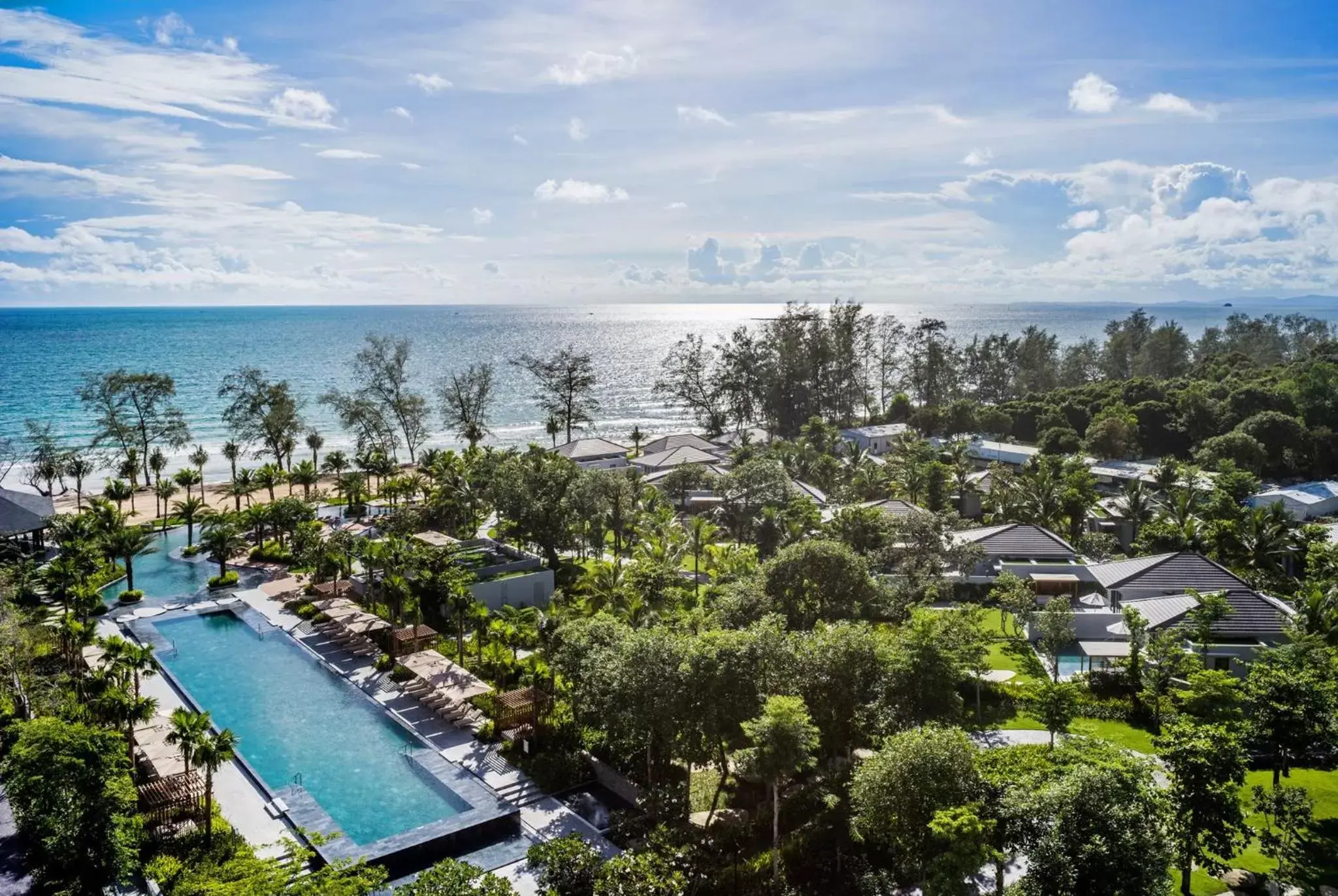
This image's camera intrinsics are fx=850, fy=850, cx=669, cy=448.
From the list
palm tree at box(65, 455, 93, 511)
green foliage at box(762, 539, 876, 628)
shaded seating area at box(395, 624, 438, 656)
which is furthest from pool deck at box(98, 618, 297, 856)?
palm tree at box(65, 455, 93, 511)

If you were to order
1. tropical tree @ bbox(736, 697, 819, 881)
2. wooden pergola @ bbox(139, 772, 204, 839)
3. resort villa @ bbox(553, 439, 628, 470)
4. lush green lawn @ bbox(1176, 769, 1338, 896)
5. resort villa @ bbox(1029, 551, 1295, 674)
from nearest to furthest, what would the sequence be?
tropical tree @ bbox(736, 697, 819, 881), lush green lawn @ bbox(1176, 769, 1338, 896), wooden pergola @ bbox(139, 772, 204, 839), resort villa @ bbox(1029, 551, 1295, 674), resort villa @ bbox(553, 439, 628, 470)

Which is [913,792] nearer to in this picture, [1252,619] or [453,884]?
[453,884]

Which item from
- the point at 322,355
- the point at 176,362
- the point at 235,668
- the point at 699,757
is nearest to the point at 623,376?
the point at 322,355

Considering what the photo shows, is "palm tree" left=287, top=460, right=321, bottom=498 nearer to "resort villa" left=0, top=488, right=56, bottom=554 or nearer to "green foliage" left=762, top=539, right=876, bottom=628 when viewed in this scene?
"resort villa" left=0, top=488, right=56, bottom=554

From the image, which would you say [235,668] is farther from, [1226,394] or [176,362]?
[176,362]

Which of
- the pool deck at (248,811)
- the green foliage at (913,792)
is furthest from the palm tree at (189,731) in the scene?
the green foliage at (913,792)
